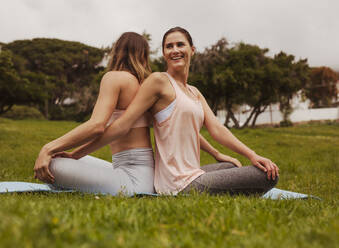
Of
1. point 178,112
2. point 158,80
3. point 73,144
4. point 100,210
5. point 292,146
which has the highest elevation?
point 158,80

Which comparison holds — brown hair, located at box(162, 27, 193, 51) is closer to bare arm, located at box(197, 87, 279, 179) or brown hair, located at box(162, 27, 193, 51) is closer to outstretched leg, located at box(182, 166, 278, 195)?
bare arm, located at box(197, 87, 279, 179)

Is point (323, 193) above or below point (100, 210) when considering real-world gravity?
below

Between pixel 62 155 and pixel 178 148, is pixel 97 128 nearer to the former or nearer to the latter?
pixel 62 155

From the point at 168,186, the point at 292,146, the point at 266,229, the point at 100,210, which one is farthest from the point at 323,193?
the point at 292,146

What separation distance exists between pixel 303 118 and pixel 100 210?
124ft

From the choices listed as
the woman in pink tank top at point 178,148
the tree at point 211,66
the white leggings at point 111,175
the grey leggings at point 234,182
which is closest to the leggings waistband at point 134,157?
the white leggings at point 111,175

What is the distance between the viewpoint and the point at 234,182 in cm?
321

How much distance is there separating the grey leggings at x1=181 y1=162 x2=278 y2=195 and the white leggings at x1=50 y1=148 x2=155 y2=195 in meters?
0.48

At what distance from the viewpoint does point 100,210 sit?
2.05 metres

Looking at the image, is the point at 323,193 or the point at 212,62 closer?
the point at 323,193

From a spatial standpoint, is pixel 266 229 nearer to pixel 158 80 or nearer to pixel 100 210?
pixel 100 210

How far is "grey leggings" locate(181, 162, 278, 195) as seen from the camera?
10.4 ft

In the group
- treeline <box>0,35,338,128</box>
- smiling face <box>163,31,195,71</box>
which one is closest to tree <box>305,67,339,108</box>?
treeline <box>0,35,338,128</box>

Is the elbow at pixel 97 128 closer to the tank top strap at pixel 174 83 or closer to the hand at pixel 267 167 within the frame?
the tank top strap at pixel 174 83
